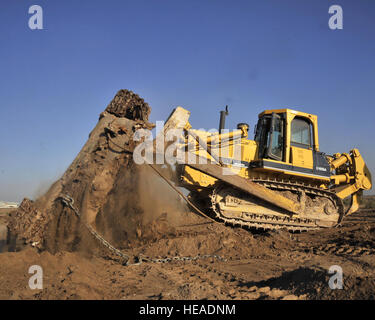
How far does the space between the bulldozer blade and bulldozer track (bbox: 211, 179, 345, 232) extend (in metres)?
0.31

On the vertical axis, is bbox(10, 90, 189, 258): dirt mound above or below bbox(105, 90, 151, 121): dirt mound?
below

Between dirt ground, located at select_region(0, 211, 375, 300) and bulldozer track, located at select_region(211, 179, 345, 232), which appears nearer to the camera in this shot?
dirt ground, located at select_region(0, 211, 375, 300)

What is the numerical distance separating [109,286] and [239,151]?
5.17 meters

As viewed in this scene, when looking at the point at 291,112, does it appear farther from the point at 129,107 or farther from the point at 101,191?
the point at 101,191

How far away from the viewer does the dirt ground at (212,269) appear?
3510 mm

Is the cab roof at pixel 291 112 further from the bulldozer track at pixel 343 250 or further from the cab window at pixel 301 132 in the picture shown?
the bulldozer track at pixel 343 250

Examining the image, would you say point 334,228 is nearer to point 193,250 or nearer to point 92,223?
point 193,250

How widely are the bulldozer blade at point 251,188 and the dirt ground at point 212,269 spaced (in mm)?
818

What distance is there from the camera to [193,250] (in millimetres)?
6660

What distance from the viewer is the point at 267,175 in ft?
27.1

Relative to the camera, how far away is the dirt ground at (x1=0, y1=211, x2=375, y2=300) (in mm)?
3510

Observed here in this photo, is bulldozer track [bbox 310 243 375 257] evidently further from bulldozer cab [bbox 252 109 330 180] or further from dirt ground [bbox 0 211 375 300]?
bulldozer cab [bbox 252 109 330 180]

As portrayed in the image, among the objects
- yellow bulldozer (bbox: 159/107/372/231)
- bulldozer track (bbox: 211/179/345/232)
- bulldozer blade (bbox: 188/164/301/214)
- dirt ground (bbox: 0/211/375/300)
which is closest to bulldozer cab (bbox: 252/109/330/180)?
yellow bulldozer (bbox: 159/107/372/231)
